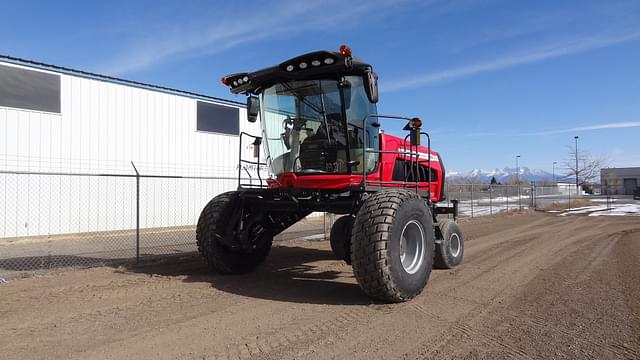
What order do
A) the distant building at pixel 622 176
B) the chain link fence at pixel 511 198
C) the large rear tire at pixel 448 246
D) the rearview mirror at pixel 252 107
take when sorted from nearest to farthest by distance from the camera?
1. the rearview mirror at pixel 252 107
2. the large rear tire at pixel 448 246
3. the chain link fence at pixel 511 198
4. the distant building at pixel 622 176

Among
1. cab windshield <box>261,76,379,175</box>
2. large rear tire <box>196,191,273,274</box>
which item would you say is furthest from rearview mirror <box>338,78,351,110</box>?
large rear tire <box>196,191,273,274</box>

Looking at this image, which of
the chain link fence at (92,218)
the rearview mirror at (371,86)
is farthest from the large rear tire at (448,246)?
the chain link fence at (92,218)

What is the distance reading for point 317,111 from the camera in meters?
7.39

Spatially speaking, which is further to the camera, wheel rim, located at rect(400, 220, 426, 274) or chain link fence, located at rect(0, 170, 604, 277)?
chain link fence, located at rect(0, 170, 604, 277)

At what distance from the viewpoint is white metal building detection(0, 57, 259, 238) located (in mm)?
13844

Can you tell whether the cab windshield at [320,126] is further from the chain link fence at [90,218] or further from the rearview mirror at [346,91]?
the chain link fence at [90,218]

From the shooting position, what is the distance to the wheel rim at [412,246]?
21.5 feet

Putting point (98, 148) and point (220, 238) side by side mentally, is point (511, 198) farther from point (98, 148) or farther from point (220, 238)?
point (220, 238)

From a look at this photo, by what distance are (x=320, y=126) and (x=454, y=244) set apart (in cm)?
387

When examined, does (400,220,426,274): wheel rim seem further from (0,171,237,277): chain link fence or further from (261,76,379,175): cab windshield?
(0,171,237,277): chain link fence

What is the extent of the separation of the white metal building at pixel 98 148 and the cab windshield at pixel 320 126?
525 centimetres

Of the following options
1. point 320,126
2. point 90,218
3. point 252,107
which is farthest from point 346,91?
point 90,218

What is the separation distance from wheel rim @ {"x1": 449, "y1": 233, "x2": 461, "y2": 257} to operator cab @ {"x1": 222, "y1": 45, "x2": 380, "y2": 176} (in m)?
2.85

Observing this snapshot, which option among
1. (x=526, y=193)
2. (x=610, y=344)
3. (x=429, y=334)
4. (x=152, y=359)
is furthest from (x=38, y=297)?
(x=526, y=193)
